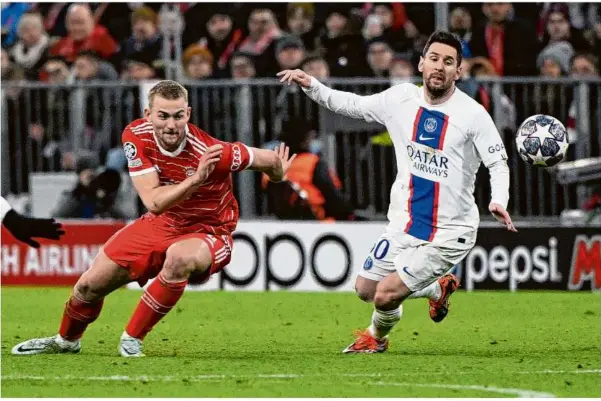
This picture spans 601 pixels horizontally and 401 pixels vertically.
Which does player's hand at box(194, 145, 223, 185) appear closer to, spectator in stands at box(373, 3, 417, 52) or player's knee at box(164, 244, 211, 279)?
player's knee at box(164, 244, 211, 279)

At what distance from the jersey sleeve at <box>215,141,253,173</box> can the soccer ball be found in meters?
2.13

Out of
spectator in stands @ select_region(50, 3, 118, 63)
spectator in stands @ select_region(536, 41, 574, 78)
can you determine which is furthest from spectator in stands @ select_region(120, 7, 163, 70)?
spectator in stands @ select_region(536, 41, 574, 78)

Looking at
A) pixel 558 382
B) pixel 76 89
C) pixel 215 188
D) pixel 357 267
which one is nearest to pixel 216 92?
pixel 76 89

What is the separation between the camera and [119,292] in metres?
15.2

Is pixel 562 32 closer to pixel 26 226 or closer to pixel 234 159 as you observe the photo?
pixel 234 159

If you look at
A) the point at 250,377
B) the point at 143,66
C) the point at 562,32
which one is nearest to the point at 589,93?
the point at 562,32

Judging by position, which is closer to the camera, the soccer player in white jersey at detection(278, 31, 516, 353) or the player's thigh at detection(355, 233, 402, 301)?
the soccer player in white jersey at detection(278, 31, 516, 353)

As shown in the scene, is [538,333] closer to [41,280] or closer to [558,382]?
[558,382]

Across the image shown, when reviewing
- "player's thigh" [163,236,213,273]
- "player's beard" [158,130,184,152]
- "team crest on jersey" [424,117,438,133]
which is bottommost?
"player's thigh" [163,236,213,273]

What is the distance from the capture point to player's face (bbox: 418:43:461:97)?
959 cm

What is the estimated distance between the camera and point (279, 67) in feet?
54.4

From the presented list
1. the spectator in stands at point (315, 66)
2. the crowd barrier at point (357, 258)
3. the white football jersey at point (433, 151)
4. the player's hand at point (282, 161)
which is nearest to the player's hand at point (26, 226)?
the player's hand at point (282, 161)

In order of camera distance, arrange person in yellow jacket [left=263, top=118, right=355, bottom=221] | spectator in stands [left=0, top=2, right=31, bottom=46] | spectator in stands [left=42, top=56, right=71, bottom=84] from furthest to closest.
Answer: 1. spectator in stands [left=0, top=2, right=31, bottom=46]
2. spectator in stands [left=42, top=56, right=71, bottom=84]
3. person in yellow jacket [left=263, top=118, right=355, bottom=221]

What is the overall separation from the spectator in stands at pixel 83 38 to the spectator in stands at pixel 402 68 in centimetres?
417
